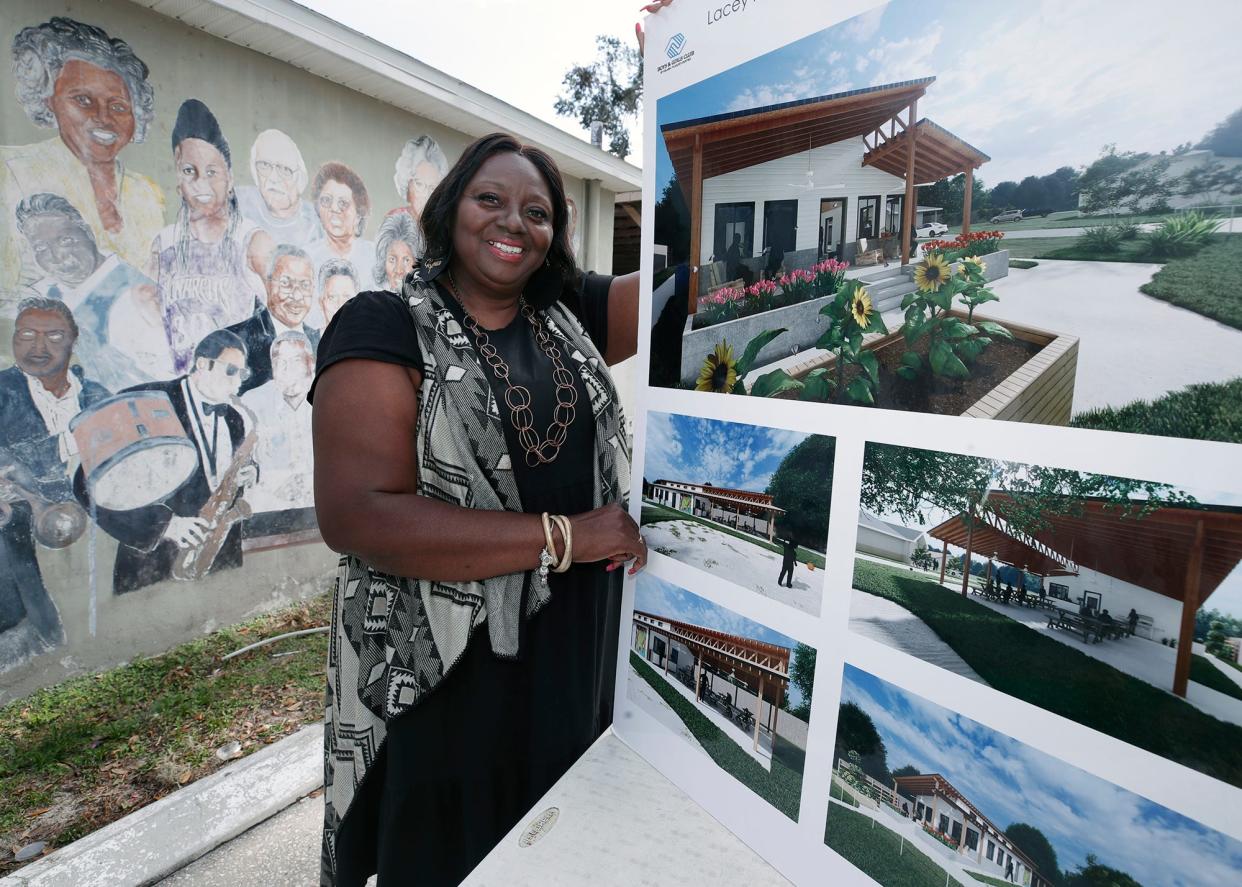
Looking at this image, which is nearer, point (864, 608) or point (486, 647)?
point (864, 608)

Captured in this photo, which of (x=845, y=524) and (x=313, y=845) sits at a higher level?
(x=845, y=524)

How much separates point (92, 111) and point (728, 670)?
11.8 feet

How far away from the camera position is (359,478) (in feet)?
3.52

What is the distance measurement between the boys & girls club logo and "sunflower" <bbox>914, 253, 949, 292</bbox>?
468 millimetres

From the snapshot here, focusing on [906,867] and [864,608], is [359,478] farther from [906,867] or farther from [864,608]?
[906,867]

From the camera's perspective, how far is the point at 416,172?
14.5 feet

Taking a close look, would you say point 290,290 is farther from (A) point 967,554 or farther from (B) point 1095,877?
(B) point 1095,877

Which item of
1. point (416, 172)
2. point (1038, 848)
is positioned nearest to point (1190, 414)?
point (1038, 848)

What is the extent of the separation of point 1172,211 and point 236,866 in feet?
9.24

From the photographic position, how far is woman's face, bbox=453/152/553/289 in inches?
49.5

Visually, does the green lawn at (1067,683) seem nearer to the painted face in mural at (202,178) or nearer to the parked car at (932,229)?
the parked car at (932,229)

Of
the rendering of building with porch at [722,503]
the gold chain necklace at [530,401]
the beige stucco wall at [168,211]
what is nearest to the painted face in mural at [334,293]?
the beige stucco wall at [168,211]

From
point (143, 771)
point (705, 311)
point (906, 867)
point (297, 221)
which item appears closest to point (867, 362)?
point (705, 311)

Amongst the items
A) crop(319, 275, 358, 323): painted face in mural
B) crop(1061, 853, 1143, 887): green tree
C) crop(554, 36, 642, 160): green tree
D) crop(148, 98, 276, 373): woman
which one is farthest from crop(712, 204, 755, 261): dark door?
crop(554, 36, 642, 160): green tree
